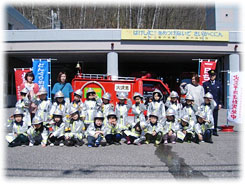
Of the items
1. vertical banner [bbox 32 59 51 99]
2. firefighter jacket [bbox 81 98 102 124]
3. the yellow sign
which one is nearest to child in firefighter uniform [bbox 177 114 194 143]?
firefighter jacket [bbox 81 98 102 124]

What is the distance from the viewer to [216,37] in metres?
13.8

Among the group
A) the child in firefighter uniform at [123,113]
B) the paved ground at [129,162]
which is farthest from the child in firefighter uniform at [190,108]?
the child in firefighter uniform at [123,113]

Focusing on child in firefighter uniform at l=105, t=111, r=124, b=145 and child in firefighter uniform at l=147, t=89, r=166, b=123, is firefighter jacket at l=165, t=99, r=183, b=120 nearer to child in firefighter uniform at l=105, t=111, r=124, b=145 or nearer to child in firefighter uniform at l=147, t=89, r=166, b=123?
child in firefighter uniform at l=147, t=89, r=166, b=123

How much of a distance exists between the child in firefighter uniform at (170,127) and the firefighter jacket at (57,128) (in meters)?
2.60

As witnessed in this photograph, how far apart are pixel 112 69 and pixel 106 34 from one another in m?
2.17

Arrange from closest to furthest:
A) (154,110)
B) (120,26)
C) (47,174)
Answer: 1. (47,174)
2. (154,110)
3. (120,26)

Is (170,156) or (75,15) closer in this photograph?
(170,156)

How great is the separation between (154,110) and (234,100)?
3.21 m

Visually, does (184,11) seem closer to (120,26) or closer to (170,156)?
(120,26)

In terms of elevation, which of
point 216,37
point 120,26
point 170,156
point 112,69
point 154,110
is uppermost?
point 120,26

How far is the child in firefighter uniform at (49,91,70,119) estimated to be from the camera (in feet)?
18.8

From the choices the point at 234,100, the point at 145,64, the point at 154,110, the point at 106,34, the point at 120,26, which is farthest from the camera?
the point at 120,26

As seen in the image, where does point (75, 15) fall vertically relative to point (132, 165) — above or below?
above

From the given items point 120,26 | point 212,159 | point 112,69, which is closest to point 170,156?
point 212,159
